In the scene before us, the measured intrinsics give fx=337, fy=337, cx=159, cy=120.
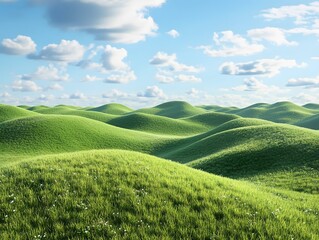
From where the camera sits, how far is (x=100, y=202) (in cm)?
1495

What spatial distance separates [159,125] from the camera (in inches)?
5089

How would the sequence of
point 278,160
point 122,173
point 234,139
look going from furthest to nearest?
point 234,139 < point 278,160 < point 122,173

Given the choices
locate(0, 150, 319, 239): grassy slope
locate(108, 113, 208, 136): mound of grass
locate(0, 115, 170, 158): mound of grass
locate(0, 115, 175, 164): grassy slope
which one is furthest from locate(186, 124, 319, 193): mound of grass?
locate(108, 113, 208, 136): mound of grass

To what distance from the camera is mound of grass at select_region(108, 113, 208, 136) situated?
411ft

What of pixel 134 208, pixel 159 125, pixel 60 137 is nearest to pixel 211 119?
pixel 159 125

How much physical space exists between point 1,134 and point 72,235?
232 ft

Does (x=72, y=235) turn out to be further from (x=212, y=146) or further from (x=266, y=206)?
(x=212, y=146)

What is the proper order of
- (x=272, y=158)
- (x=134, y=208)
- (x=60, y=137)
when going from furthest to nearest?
(x=60, y=137), (x=272, y=158), (x=134, y=208)

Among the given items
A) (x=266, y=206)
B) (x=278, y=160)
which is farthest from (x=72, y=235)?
(x=278, y=160)

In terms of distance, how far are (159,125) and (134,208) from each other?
114830mm

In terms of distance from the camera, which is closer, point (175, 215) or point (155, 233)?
point (155, 233)

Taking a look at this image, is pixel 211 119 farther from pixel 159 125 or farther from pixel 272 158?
pixel 272 158

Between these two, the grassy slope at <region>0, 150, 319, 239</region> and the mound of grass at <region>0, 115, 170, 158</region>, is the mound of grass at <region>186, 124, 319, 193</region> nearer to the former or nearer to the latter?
A: the grassy slope at <region>0, 150, 319, 239</region>

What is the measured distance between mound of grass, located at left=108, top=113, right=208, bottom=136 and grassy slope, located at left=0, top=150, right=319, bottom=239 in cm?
10369
